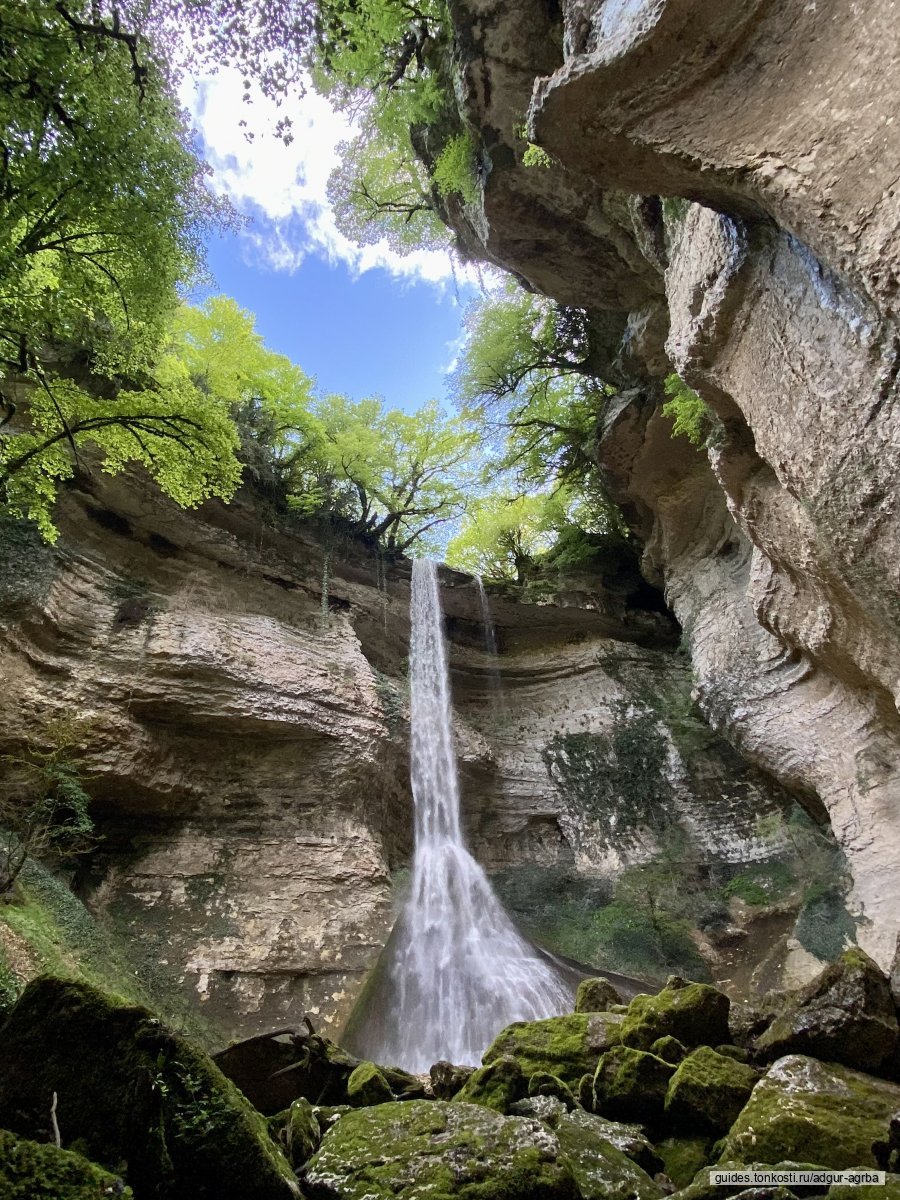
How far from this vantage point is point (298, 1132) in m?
3.25

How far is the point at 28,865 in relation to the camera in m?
7.88

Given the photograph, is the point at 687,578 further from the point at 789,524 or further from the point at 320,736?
the point at 320,736

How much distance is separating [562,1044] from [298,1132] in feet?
7.47

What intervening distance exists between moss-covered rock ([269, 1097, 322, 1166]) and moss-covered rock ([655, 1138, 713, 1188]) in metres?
1.83

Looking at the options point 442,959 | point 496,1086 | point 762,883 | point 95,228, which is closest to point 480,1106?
point 496,1086

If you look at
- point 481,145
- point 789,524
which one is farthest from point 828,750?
point 481,145

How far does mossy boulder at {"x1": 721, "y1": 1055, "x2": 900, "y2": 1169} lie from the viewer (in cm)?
295

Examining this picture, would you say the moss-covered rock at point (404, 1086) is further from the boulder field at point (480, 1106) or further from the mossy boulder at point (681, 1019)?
the mossy boulder at point (681, 1019)

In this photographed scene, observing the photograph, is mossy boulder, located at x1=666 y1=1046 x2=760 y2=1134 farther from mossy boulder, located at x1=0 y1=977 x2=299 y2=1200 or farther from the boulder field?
mossy boulder, located at x1=0 y1=977 x2=299 y2=1200

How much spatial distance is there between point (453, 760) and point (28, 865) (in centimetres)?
724

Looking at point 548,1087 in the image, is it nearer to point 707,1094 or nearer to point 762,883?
point 707,1094

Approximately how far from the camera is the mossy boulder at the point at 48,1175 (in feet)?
5.01

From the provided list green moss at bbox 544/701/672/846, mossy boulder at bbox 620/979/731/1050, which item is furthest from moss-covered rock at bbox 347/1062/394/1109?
green moss at bbox 544/701/672/846

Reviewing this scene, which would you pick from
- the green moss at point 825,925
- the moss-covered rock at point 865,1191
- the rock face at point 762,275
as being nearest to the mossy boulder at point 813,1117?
the moss-covered rock at point 865,1191
